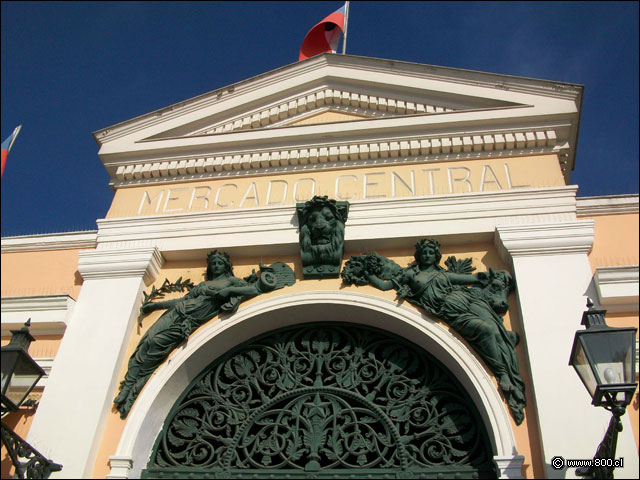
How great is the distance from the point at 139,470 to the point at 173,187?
380 centimetres

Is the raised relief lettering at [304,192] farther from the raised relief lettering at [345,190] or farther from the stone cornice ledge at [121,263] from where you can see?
the stone cornice ledge at [121,263]

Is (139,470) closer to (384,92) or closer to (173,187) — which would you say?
(173,187)

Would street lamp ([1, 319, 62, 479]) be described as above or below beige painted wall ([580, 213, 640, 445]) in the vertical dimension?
below

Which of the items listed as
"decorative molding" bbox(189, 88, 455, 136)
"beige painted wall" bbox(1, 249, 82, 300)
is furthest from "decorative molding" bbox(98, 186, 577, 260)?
"decorative molding" bbox(189, 88, 455, 136)

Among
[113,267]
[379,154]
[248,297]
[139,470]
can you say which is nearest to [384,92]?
[379,154]

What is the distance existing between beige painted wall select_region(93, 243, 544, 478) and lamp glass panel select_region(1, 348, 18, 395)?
1.44 meters

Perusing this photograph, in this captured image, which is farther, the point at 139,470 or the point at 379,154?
the point at 379,154

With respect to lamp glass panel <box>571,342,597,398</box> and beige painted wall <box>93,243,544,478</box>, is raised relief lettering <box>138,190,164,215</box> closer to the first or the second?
beige painted wall <box>93,243,544,478</box>

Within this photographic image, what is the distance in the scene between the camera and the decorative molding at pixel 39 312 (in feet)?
24.0

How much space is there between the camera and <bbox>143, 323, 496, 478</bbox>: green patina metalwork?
20.2 feet

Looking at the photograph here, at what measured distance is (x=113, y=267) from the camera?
25.2 feet

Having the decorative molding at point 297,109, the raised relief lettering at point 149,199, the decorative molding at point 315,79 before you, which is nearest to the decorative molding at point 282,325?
the raised relief lettering at point 149,199

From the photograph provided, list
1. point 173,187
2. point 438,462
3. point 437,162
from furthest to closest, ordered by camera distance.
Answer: point 173,187 → point 437,162 → point 438,462

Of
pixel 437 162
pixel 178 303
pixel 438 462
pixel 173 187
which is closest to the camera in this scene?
pixel 438 462
